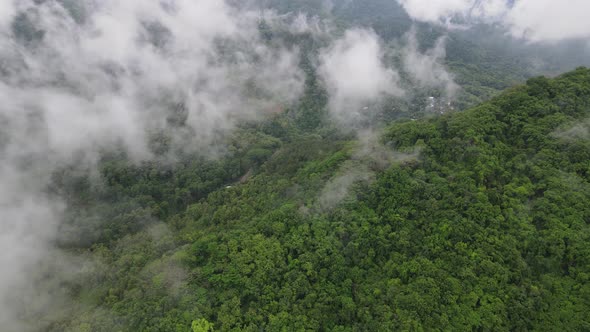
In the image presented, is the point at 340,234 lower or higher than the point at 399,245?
higher

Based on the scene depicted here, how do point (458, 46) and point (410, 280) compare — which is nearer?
point (410, 280)

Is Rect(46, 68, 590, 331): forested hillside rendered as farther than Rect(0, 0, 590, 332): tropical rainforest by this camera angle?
No

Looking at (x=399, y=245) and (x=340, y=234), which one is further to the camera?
(x=340, y=234)

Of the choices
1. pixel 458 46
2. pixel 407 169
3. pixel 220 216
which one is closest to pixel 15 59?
pixel 220 216

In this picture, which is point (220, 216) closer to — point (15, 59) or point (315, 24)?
point (15, 59)

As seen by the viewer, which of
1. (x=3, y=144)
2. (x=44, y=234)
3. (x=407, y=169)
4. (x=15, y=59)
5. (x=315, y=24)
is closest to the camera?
(x=407, y=169)

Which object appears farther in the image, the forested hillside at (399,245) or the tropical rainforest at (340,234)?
the tropical rainforest at (340,234)

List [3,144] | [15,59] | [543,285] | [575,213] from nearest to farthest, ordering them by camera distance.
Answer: [543,285]
[575,213]
[3,144]
[15,59]

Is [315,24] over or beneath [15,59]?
over
